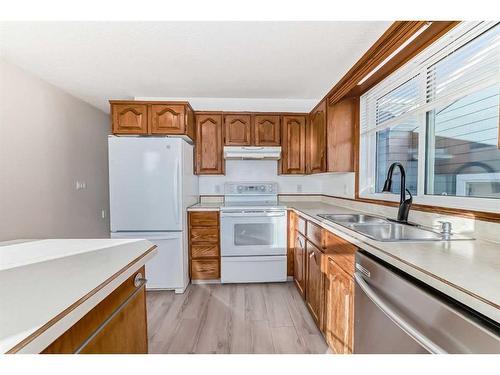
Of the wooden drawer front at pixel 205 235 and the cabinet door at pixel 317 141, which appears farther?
the wooden drawer front at pixel 205 235

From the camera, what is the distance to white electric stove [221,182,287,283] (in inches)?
105

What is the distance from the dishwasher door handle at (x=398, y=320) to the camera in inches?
26.4

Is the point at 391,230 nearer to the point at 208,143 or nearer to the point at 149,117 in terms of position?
the point at 208,143

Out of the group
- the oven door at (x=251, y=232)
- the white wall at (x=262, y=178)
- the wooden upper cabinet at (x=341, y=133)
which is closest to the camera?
the wooden upper cabinet at (x=341, y=133)

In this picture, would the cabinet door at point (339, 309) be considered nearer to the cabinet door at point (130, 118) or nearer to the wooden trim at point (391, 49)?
the wooden trim at point (391, 49)

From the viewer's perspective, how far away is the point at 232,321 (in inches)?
78.1

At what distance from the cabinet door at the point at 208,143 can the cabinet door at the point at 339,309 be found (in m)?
1.95

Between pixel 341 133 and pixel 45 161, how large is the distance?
3.24 meters

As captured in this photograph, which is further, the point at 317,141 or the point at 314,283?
the point at 317,141

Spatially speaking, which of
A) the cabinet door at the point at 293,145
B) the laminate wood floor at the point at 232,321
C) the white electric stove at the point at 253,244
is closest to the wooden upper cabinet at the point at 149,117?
the white electric stove at the point at 253,244

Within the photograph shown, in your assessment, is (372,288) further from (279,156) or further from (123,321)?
(279,156)

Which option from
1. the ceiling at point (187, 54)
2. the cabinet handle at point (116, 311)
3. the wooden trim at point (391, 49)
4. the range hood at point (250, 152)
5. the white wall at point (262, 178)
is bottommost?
the cabinet handle at point (116, 311)

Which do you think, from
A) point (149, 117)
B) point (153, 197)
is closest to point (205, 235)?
point (153, 197)
